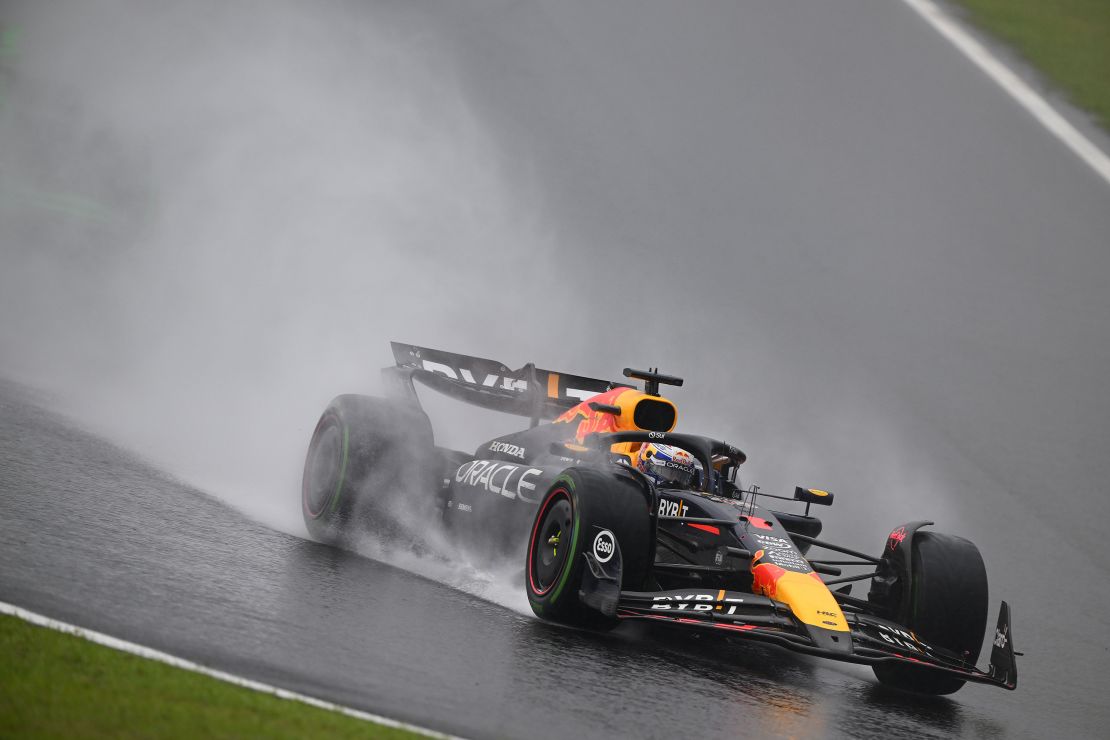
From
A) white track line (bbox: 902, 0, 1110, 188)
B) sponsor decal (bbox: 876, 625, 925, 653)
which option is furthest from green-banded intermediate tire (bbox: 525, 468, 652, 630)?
white track line (bbox: 902, 0, 1110, 188)

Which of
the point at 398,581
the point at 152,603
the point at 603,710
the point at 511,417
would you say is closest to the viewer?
the point at 603,710

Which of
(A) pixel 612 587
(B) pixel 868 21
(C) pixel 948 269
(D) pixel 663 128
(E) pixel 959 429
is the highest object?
(B) pixel 868 21

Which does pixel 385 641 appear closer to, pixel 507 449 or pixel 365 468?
pixel 365 468

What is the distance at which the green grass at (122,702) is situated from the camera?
410 centimetres

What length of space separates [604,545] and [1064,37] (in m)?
17.2

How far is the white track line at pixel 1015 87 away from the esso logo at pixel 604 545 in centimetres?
1258

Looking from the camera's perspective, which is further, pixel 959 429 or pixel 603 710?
pixel 959 429

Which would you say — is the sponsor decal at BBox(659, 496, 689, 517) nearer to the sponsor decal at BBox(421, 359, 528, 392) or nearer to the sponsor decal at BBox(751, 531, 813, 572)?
the sponsor decal at BBox(751, 531, 813, 572)

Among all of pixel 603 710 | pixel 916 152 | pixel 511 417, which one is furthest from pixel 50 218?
pixel 603 710

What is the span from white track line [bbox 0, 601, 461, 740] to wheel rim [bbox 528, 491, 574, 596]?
2.45 m

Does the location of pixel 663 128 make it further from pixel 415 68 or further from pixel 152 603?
pixel 152 603

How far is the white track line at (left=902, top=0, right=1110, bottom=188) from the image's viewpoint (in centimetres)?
1748

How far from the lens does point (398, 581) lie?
789 centimetres

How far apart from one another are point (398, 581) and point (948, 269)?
1022cm
